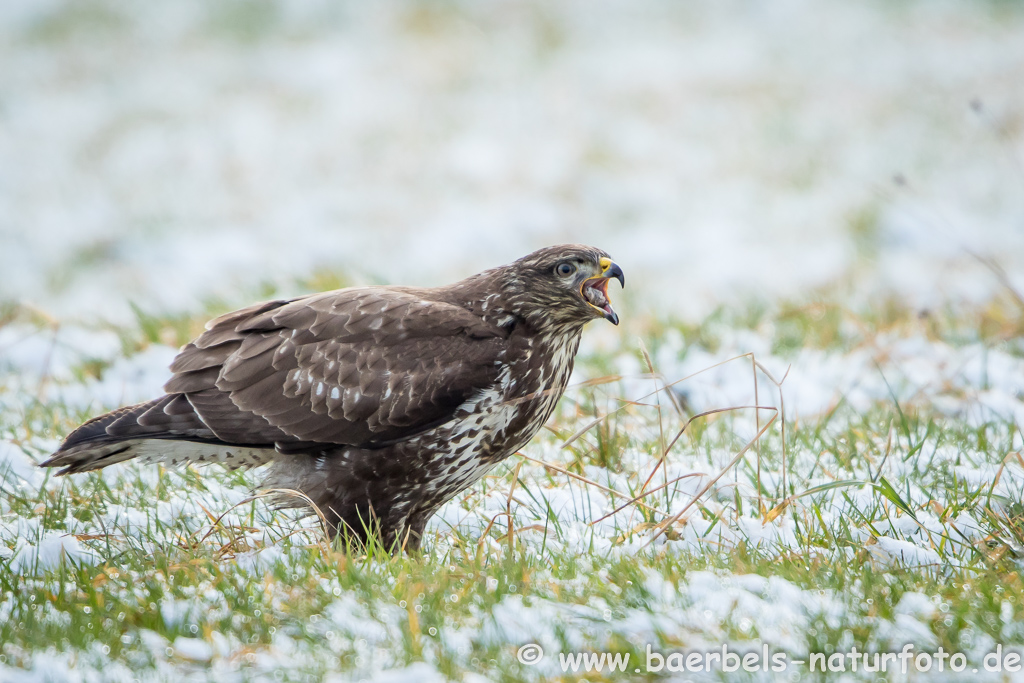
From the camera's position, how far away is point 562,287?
3557 millimetres

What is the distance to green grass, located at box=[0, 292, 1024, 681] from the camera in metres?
2.71

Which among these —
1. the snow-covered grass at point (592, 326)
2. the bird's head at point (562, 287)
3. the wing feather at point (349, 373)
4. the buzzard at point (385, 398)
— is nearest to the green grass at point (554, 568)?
the snow-covered grass at point (592, 326)

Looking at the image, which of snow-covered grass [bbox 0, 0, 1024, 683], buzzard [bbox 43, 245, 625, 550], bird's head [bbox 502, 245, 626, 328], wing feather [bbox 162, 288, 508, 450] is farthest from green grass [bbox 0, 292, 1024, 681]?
bird's head [bbox 502, 245, 626, 328]

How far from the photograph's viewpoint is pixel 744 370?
225 inches

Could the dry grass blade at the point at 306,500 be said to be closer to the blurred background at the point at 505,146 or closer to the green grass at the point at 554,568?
the green grass at the point at 554,568

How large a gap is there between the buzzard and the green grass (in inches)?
8.5

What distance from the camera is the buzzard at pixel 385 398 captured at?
11.3 ft

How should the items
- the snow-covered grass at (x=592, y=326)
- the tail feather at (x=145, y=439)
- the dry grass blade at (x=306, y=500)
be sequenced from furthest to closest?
the tail feather at (x=145, y=439), the dry grass blade at (x=306, y=500), the snow-covered grass at (x=592, y=326)

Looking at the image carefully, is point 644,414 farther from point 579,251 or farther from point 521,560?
point 521,560

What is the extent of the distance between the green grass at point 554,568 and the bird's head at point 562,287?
0.72 meters

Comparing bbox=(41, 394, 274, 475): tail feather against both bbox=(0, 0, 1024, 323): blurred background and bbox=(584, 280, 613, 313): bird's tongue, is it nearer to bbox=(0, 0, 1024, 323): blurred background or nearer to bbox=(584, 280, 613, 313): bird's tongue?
bbox=(584, 280, 613, 313): bird's tongue

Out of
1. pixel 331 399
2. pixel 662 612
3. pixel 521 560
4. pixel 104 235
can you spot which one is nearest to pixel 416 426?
pixel 331 399

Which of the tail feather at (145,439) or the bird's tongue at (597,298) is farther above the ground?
the bird's tongue at (597,298)

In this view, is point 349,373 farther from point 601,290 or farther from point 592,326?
point 592,326
